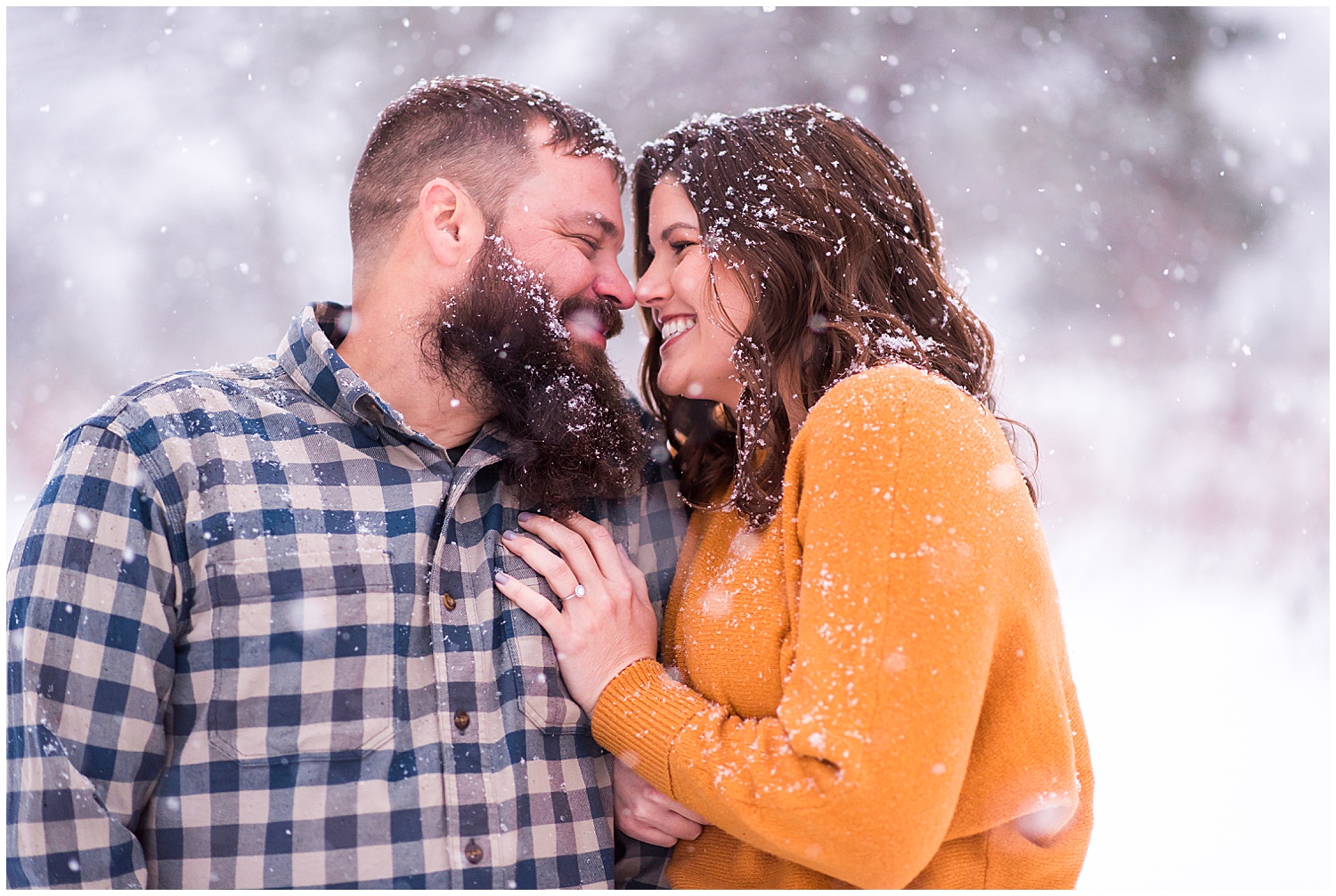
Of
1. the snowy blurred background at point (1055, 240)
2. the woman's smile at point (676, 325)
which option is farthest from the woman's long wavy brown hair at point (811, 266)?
the snowy blurred background at point (1055, 240)

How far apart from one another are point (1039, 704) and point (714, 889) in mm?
668

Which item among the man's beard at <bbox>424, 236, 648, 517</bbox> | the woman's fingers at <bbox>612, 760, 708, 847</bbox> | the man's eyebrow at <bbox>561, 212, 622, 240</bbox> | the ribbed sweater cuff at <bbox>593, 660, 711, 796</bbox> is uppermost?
the man's eyebrow at <bbox>561, 212, 622, 240</bbox>

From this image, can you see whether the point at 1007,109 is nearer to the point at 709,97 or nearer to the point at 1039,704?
the point at 709,97

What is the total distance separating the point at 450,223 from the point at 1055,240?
7.64 feet

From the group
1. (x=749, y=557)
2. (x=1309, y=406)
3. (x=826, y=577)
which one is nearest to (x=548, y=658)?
(x=749, y=557)

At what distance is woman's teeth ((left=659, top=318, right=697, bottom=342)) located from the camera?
2.01 metres

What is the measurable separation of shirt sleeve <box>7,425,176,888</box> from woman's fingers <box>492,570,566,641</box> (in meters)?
0.56

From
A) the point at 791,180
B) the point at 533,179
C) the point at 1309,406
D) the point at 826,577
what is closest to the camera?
the point at 826,577

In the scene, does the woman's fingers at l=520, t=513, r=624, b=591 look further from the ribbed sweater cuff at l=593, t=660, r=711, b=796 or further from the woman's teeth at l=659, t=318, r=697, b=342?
the woman's teeth at l=659, t=318, r=697, b=342

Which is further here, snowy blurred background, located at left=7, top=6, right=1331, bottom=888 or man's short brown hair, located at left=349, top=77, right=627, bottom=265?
snowy blurred background, located at left=7, top=6, right=1331, bottom=888

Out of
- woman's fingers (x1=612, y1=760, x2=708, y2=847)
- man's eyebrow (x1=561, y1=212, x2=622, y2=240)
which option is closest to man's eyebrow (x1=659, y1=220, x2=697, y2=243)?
man's eyebrow (x1=561, y1=212, x2=622, y2=240)

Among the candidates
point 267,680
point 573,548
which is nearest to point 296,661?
point 267,680

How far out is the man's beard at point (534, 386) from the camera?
1872 millimetres

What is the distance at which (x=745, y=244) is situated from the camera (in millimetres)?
1827
